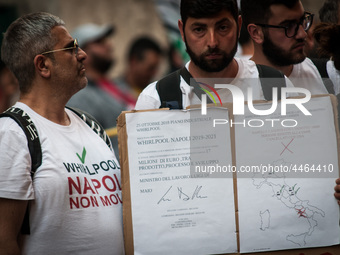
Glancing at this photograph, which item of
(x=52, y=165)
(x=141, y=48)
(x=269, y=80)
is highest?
(x=141, y=48)

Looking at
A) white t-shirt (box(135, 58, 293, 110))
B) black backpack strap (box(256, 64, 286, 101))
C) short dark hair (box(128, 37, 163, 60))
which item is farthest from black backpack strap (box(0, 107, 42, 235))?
short dark hair (box(128, 37, 163, 60))

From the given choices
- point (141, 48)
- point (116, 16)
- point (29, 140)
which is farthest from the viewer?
point (116, 16)

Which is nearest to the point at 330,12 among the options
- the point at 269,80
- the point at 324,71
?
the point at 324,71

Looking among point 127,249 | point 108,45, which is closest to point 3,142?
point 127,249

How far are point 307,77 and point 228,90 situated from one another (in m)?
0.44

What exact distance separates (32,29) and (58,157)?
0.63 metres

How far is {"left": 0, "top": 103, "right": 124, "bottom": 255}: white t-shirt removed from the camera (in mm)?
2520

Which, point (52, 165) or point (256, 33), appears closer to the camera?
point (52, 165)

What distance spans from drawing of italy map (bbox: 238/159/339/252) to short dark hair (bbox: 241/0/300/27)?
822 millimetres

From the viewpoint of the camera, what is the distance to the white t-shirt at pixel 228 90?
2760 mm

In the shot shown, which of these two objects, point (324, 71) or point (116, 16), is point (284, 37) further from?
point (116, 16)

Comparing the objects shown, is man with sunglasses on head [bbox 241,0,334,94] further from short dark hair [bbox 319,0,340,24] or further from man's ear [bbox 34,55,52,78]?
man's ear [bbox 34,55,52,78]

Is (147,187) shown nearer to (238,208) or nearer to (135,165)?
(135,165)

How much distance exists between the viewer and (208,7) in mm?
2758
